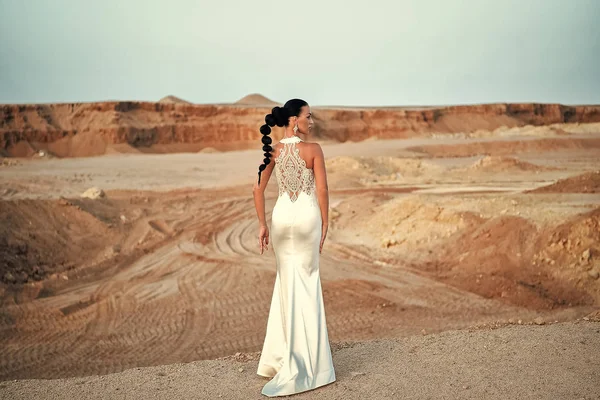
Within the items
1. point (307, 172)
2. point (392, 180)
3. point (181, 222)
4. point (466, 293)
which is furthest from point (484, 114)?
point (307, 172)

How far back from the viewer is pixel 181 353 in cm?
1030

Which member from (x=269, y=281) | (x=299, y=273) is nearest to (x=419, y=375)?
(x=299, y=273)

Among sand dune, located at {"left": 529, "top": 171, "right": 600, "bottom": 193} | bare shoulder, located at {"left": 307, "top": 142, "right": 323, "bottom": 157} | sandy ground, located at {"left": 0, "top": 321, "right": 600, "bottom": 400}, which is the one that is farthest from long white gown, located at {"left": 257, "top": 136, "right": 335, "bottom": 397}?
sand dune, located at {"left": 529, "top": 171, "right": 600, "bottom": 193}

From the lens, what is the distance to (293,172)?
235 inches

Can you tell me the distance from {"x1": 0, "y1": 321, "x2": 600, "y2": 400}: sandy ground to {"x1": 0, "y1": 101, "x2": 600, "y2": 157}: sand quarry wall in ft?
180

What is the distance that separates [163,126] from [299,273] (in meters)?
59.8

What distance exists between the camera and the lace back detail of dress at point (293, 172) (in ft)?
19.5

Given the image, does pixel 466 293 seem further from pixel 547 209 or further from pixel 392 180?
pixel 392 180

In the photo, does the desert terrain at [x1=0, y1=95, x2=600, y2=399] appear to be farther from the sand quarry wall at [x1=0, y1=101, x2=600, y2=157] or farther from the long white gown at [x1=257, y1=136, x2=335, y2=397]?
the sand quarry wall at [x1=0, y1=101, x2=600, y2=157]

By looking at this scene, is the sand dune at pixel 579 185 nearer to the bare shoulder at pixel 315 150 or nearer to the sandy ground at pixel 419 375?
the sandy ground at pixel 419 375

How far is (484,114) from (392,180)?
5648 centimetres

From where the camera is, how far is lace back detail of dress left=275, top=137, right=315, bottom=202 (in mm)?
5957

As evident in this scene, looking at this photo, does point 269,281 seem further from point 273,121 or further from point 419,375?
point 273,121

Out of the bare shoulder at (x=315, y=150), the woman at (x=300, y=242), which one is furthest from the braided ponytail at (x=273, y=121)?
the bare shoulder at (x=315, y=150)
